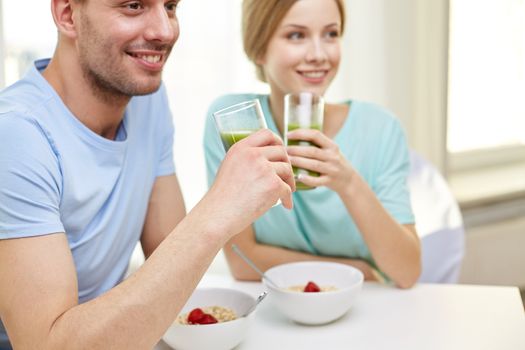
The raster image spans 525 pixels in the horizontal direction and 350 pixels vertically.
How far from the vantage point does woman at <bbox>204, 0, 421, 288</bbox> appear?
1.68 m

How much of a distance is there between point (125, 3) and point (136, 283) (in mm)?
563

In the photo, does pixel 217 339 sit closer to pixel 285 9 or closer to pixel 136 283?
pixel 136 283

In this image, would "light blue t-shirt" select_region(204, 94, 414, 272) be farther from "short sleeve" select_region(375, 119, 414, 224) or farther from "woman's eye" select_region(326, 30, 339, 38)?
"woman's eye" select_region(326, 30, 339, 38)

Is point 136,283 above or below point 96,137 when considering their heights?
below

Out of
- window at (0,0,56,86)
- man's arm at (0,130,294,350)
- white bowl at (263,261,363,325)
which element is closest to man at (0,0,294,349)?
man's arm at (0,130,294,350)

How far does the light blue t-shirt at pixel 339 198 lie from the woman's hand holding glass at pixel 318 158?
12.6 inches

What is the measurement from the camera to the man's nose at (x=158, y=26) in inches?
52.0

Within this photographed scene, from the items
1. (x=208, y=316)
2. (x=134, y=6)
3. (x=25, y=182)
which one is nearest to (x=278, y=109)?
(x=134, y=6)

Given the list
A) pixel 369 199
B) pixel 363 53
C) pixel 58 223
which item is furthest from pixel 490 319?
pixel 363 53

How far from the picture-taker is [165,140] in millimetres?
1672

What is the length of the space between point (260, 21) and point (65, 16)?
2.10ft

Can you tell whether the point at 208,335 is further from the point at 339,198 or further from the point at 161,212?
the point at 339,198

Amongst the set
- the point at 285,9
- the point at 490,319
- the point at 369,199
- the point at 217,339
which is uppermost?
the point at 285,9

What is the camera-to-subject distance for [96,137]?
1.39 m
